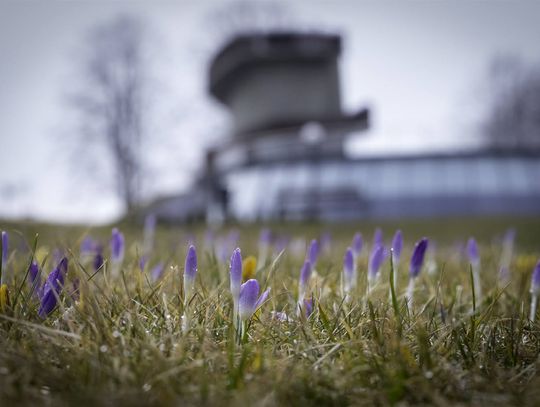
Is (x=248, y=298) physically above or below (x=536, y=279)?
above

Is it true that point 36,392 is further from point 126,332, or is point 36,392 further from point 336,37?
point 336,37

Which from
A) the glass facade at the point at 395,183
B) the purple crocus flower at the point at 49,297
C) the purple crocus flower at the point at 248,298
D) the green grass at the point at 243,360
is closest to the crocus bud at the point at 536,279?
the green grass at the point at 243,360

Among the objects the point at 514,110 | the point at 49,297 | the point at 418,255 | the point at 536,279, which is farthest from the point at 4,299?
the point at 514,110

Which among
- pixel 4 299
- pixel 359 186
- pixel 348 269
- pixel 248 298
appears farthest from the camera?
pixel 359 186

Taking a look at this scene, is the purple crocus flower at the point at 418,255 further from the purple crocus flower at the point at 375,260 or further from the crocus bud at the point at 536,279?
the crocus bud at the point at 536,279

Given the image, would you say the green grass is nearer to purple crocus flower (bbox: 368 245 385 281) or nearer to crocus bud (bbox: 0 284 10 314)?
crocus bud (bbox: 0 284 10 314)

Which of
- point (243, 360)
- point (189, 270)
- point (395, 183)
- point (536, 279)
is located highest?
point (189, 270)

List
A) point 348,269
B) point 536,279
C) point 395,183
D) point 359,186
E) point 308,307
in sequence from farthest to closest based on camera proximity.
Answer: point 395,183 → point 359,186 → point 348,269 → point 536,279 → point 308,307

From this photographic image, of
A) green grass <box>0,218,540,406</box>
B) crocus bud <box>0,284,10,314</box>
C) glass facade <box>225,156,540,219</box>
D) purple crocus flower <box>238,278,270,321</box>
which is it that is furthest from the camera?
glass facade <box>225,156,540,219</box>

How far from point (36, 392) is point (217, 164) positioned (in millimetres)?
32241

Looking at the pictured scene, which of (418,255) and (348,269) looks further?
(348,269)

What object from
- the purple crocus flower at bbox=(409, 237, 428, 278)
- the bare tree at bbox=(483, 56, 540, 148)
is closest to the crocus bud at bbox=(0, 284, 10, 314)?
the purple crocus flower at bbox=(409, 237, 428, 278)

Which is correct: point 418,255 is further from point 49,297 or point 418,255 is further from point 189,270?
point 49,297

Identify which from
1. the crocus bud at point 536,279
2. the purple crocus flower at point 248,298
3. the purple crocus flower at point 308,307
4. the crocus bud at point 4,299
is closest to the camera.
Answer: the purple crocus flower at point 248,298
